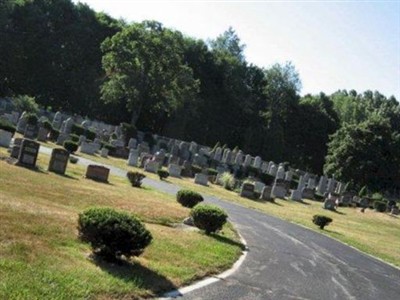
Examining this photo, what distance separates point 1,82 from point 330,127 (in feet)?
167

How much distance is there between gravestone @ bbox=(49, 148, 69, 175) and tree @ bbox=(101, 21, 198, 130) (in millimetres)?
35588

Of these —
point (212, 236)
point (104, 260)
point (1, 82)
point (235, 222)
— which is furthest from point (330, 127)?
point (104, 260)

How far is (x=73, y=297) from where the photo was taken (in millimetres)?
8227

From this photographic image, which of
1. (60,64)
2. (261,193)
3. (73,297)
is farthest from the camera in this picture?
(60,64)

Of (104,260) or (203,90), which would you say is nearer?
(104,260)

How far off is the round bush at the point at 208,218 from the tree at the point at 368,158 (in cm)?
4616

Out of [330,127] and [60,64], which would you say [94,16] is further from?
[330,127]

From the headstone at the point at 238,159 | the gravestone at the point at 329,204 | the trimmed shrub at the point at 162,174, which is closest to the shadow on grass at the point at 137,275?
the trimmed shrub at the point at 162,174

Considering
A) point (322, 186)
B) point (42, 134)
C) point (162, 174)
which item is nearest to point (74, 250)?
point (162, 174)

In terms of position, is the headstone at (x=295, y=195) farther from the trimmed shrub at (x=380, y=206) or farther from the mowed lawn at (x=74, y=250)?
the mowed lawn at (x=74, y=250)

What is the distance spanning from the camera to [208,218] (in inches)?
677

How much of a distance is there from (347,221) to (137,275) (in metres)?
28.8

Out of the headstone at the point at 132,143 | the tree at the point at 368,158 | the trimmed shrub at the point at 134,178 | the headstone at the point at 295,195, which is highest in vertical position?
the tree at the point at 368,158

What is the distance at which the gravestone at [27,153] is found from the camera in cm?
2439
